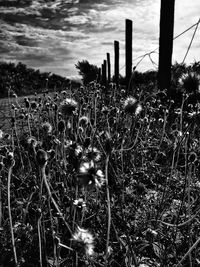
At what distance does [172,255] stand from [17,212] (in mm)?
1168

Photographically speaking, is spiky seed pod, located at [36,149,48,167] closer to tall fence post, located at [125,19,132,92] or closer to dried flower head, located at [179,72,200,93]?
dried flower head, located at [179,72,200,93]

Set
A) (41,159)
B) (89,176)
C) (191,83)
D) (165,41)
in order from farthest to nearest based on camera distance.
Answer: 1. (165,41)
2. (191,83)
3. (41,159)
4. (89,176)

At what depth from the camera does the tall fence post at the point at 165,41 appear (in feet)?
15.3

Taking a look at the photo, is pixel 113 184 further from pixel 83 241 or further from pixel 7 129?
pixel 7 129

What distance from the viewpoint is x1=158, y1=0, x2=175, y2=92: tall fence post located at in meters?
4.65

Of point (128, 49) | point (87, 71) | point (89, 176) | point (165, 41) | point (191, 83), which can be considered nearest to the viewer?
point (89, 176)

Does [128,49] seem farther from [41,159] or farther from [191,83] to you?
[41,159]

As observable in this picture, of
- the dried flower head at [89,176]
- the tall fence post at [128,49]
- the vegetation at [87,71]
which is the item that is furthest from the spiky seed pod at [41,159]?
the vegetation at [87,71]

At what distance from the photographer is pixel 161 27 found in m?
4.72

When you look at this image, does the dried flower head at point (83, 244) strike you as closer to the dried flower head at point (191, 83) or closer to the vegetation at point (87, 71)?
the dried flower head at point (191, 83)

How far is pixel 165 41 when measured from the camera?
4730mm

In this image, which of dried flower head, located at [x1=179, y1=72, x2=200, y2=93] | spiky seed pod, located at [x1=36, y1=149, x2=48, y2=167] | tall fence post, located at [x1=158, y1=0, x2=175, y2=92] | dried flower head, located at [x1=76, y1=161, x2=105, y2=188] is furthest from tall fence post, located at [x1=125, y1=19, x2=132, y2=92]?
dried flower head, located at [x1=76, y1=161, x2=105, y2=188]

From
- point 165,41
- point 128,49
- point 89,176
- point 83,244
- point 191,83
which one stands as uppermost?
point 128,49

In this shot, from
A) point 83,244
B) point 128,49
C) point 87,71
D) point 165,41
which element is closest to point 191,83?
point 83,244
